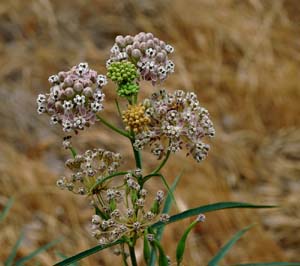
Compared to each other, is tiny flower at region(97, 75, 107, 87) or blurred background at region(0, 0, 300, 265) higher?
blurred background at region(0, 0, 300, 265)

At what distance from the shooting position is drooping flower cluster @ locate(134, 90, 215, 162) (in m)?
1.05

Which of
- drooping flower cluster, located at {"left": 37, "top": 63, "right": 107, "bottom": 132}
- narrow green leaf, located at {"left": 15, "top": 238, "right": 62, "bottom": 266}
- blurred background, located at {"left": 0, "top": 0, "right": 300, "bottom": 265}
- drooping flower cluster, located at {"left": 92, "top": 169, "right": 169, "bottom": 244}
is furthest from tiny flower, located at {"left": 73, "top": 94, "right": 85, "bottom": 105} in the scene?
blurred background, located at {"left": 0, "top": 0, "right": 300, "bottom": 265}

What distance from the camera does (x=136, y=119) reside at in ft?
3.42

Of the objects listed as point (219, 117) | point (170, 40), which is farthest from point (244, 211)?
point (170, 40)

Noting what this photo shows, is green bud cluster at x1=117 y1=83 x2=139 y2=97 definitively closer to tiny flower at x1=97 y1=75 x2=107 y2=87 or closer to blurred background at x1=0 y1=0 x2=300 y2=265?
tiny flower at x1=97 y1=75 x2=107 y2=87

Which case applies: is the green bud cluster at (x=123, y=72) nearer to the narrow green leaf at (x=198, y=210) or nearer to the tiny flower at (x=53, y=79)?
the tiny flower at (x=53, y=79)

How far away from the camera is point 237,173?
342 cm

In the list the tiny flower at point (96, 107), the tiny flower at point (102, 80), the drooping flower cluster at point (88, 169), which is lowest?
the drooping flower cluster at point (88, 169)

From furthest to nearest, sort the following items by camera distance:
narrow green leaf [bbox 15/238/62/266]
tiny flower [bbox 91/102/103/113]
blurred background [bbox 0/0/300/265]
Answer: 1. blurred background [bbox 0/0/300/265]
2. narrow green leaf [bbox 15/238/62/266]
3. tiny flower [bbox 91/102/103/113]

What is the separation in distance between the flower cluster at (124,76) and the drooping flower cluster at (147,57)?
0.07 ft

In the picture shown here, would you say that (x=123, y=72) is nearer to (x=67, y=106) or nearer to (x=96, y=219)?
(x=67, y=106)

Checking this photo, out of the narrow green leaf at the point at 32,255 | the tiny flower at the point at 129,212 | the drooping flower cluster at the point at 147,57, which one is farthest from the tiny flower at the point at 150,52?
the narrow green leaf at the point at 32,255

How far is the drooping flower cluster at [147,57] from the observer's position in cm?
108

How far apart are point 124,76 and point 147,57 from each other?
0.06m
